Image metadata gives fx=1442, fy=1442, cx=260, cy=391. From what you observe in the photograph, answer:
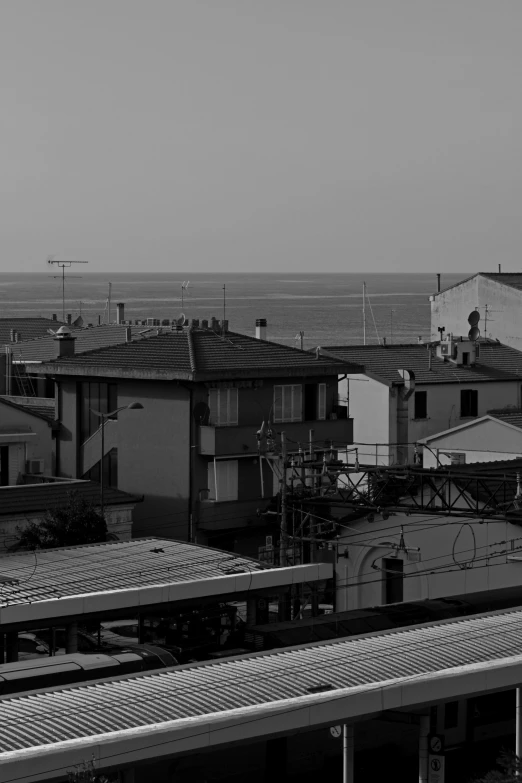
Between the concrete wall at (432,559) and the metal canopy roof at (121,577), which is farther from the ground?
the metal canopy roof at (121,577)

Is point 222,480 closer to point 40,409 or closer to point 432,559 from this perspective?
point 432,559

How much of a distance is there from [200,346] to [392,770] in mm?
23648

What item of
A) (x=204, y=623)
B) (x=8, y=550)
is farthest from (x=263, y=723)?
(x=8, y=550)

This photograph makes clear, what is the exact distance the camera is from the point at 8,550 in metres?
36.1

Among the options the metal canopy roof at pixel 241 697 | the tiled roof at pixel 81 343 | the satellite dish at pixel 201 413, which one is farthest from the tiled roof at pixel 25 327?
the metal canopy roof at pixel 241 697

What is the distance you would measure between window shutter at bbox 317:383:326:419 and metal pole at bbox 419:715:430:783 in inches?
1015

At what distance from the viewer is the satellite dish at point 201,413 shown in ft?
136

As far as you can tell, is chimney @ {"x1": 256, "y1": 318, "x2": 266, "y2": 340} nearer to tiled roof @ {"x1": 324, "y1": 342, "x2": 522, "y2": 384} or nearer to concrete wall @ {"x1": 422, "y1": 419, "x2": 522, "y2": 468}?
tiled roof @ {"x1": 324, "y1": 342, "x2": 522, "y2": 384}

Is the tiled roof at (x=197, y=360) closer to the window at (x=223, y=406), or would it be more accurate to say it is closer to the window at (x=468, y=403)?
the window at (x=223, y=406)

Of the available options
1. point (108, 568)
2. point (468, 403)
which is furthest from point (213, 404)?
point (468, 403)

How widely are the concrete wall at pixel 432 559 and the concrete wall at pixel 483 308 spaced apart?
40.5 metres

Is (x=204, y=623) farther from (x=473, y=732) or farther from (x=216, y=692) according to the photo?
(x=216, y=692)

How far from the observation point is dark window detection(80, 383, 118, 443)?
43.8 m

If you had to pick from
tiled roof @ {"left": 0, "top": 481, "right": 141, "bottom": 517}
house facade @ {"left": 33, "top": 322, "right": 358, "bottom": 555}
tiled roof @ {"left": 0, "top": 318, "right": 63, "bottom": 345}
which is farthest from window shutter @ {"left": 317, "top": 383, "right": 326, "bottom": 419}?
tiled roof @ {"left": 0, "top": 318, "right": 63, "bottom": 345}
